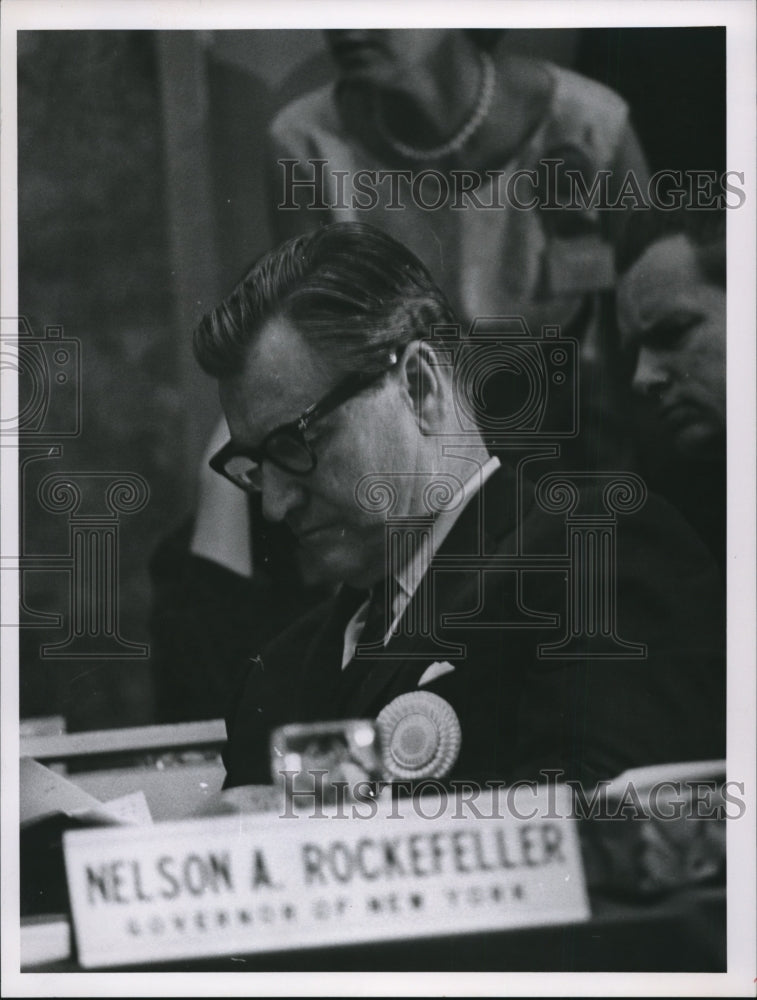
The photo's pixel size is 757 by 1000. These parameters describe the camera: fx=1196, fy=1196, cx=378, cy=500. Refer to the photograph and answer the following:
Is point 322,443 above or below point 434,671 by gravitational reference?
above

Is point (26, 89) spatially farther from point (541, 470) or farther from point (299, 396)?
point (541, 470)

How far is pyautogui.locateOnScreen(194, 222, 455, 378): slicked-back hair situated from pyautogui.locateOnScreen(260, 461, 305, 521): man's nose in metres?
0.29

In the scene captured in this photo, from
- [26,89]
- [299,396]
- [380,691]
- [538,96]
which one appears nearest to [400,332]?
[299,396]

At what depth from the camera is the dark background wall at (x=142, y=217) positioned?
316cm

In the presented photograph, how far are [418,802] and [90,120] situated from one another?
2007 millimetres

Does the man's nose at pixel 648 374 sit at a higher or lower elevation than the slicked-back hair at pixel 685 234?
lower

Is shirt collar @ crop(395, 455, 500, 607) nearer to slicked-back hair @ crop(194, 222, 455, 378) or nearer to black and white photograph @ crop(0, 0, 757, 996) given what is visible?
black and white photograph @ crop(0, 0, 757, 996)

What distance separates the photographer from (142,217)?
3174 millimetres

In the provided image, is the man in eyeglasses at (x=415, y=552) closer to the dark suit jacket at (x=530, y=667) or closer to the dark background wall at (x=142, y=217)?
the dark suit jacket at (x=530, y=667)

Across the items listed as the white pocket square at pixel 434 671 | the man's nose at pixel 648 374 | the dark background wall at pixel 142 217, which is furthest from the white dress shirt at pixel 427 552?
the dark background wall at pixel 142 217

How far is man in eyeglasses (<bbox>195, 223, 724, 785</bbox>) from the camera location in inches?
123

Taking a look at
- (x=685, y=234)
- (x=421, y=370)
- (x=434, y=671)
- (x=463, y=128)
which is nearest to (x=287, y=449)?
(x=421, y=370)

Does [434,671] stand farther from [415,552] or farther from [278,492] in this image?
[278,492]

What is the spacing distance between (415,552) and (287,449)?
43cm
